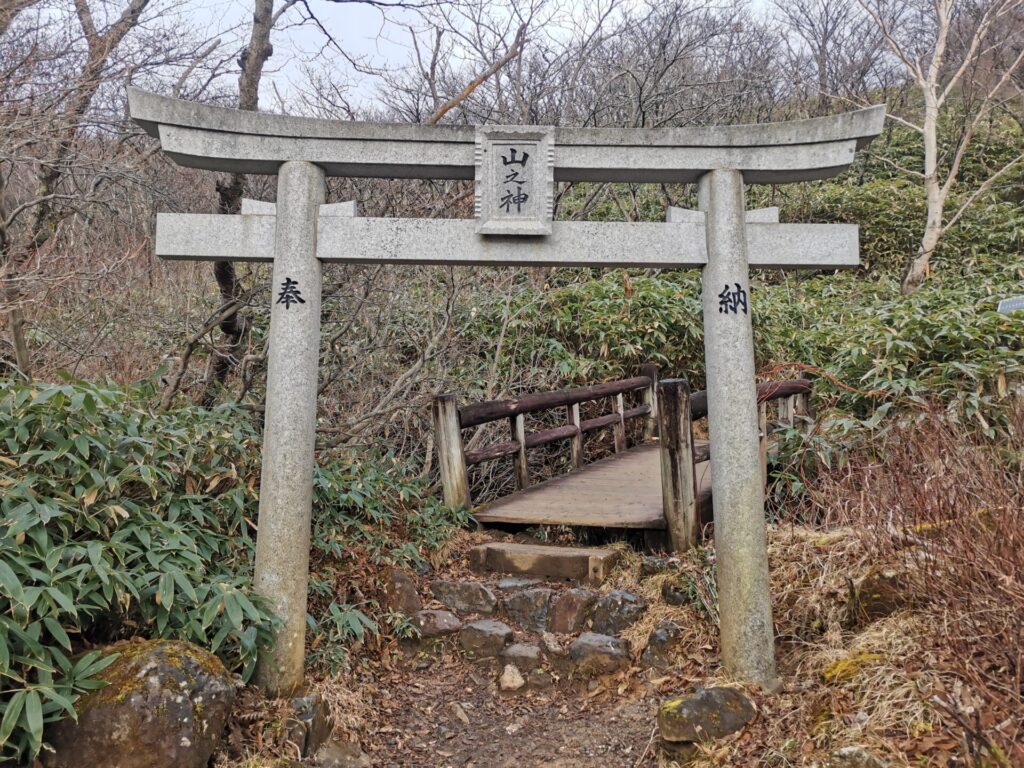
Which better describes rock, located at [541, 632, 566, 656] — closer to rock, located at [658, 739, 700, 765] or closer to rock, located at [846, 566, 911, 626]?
rock, located at [658, 739, 700, 765]

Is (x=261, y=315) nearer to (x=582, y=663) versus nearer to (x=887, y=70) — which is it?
(x=582, y=663)

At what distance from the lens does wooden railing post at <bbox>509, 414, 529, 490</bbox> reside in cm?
615

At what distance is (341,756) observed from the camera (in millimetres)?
3342

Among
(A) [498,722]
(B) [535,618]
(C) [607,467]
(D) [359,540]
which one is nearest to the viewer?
(A) [498,722]

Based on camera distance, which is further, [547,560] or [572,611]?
[547,560]

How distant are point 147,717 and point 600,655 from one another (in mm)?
2285

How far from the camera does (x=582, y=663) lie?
4.00 meters

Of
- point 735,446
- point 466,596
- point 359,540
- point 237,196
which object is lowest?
point 466,596

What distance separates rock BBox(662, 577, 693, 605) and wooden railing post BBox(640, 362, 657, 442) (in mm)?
4318

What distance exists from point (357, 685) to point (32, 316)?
4.40 meters

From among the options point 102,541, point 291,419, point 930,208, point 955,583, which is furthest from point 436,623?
point 930,208

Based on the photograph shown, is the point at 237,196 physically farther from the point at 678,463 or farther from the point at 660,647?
the point at 660,647

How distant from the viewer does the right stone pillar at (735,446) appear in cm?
356

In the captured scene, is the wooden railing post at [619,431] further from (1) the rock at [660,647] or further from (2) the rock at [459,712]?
(2) the rock at [459,712]
